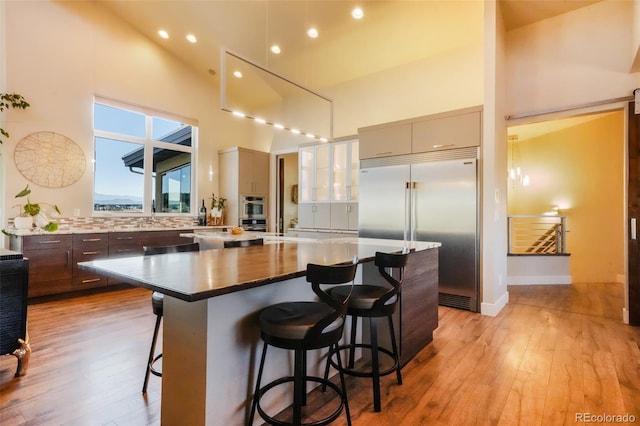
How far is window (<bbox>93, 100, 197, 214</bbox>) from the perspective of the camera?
516 cm

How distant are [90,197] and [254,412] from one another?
4.88 m

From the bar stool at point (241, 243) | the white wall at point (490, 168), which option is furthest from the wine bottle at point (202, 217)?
the white wall at point (490, 168)

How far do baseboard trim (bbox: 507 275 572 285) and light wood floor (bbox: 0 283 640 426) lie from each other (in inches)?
66.1

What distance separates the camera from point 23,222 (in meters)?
4.07

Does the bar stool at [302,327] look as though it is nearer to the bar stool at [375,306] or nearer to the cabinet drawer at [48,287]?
the bar stool at [375,306]

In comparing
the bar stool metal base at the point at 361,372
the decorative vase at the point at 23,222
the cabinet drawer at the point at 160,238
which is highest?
the decorative vase at the point at 23,222

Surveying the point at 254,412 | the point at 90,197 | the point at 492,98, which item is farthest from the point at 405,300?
the point at 90,197

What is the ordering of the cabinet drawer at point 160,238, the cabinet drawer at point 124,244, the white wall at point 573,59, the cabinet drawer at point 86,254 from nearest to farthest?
the white wall at point 573,59, the cabinet drawer at point 86,254, the cabinet drawer at point 124,244, the cabinet drawer at point 160,238

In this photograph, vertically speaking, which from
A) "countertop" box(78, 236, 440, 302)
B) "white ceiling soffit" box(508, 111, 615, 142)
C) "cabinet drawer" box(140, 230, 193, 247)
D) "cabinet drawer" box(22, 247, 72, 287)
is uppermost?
"white ceiling soffit" box(508, 111, 615, 142)

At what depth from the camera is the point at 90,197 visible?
495 centimetres

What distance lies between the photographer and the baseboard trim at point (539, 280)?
531 centimetres

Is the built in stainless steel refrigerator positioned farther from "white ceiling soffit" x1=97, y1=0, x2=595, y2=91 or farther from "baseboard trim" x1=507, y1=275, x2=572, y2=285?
"baseboard trim" x1=507, y1=275, x2=572, y2=285

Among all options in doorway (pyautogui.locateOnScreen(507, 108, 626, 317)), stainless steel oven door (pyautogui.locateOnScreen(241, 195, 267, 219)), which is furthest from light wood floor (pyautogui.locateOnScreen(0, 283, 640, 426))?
stainless steel oven door (pyautogui.locateOnScreen(241, 195, 267, 219))

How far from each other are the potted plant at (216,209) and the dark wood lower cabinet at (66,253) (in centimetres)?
163
